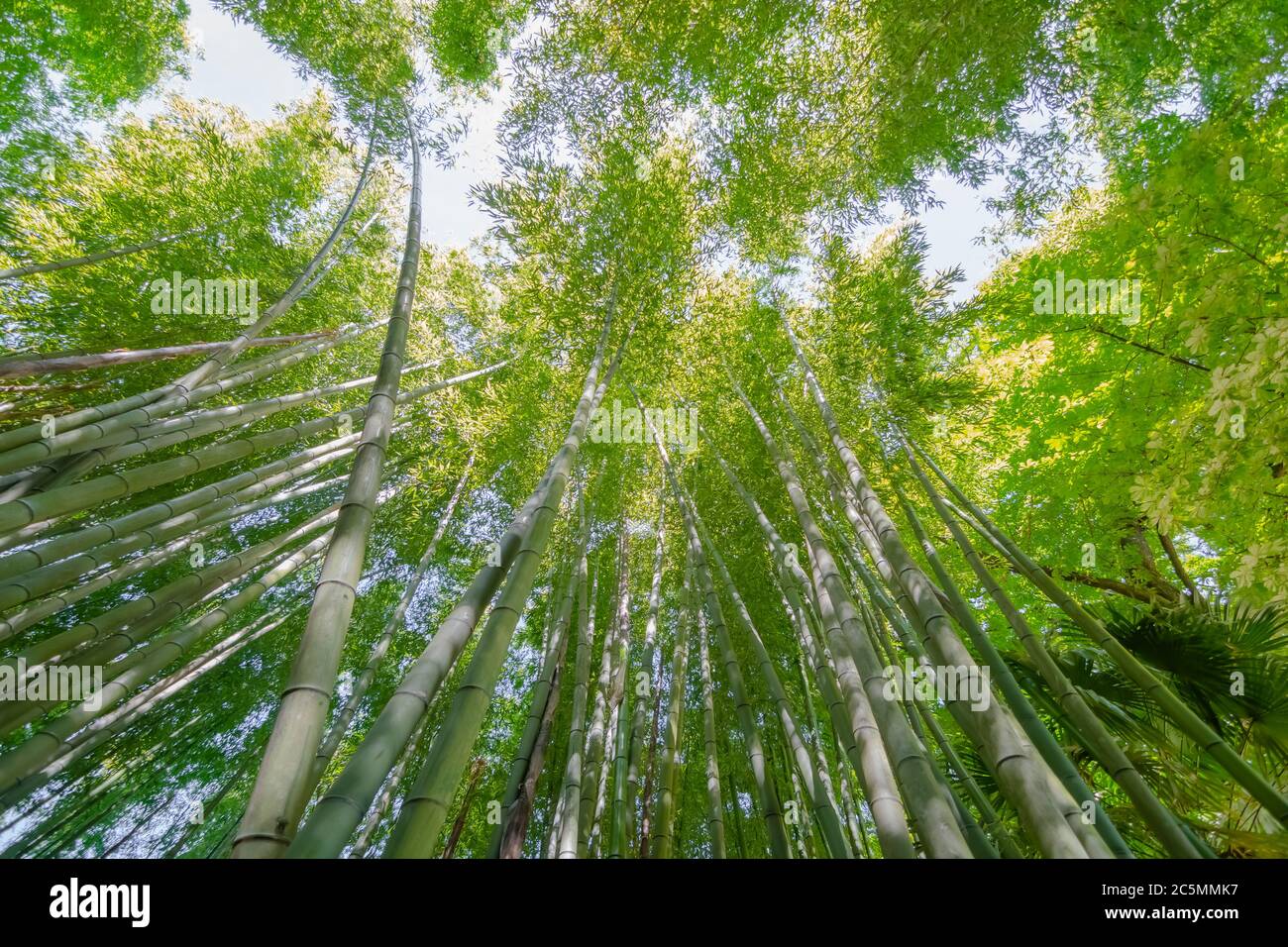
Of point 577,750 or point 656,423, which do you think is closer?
point 577,750

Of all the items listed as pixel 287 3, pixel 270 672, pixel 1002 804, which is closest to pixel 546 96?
pixel 287 3

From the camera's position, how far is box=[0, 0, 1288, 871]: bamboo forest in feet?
6.41

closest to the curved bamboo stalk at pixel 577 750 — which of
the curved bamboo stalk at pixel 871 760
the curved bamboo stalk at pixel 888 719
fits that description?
the curved bamboo stalk at pixel 871 760

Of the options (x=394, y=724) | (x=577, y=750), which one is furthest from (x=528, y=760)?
(x=394, y=724)

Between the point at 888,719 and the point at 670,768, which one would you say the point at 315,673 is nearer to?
the point at 888,719

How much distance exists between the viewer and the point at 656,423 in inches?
207

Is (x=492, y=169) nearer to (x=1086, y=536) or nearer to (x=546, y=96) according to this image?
(x=546, y=96)

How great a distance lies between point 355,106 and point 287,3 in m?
0.72

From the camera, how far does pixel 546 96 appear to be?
4082 millimetres

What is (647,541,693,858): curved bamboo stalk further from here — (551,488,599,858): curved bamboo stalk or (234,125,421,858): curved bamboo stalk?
(234,125,421,858): curved bamboo stalk

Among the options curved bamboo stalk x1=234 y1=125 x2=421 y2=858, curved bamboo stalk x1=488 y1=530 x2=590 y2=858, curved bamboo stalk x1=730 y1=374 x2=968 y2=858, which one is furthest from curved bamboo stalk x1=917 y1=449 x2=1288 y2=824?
curved bamboo stalk x1=234 y1=125 x2=421 y2=858

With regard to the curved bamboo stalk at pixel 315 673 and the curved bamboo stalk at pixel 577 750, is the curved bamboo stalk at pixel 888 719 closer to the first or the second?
the curved bamboo stalk at pixel 315 673

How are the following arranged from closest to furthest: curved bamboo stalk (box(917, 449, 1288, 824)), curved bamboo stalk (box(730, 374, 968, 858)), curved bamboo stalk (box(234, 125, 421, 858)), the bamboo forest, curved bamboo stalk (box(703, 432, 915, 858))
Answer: curved bamboo stalk (box(234, 125, 421, 858))
curved bamboo stalk (box(730, 374, 968, 858))
curved bamboo stalk (box(703, 432, 915, 858))
curved bamboo stalk (box(917, 449, 1288, 824))
the bamboo forest

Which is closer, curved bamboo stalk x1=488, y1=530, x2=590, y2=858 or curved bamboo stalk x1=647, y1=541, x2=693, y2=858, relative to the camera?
curved bamboo stalk x1=488, y1=530, x2=590, y2=858
